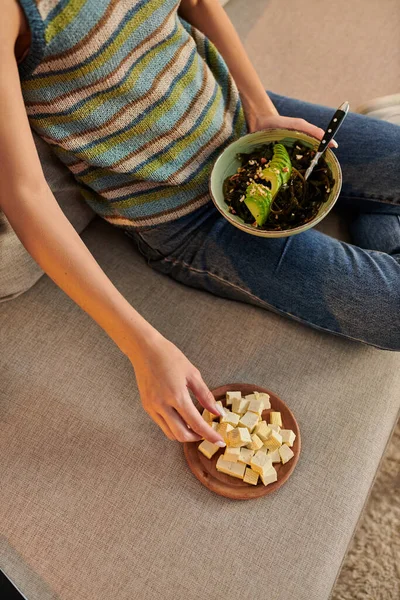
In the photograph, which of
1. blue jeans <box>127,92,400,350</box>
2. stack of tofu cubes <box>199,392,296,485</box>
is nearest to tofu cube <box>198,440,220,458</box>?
stack of tofu cubes <box>199,392,296,485</box>

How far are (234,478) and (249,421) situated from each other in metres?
0.10

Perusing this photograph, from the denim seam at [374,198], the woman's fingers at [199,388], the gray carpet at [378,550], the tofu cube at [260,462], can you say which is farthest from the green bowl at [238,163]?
the gray carpet at [378,550]

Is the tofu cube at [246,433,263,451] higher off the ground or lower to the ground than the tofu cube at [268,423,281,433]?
higher

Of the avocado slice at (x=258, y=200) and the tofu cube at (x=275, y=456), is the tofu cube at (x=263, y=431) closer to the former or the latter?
the tofu cube at (x=275, y=456)

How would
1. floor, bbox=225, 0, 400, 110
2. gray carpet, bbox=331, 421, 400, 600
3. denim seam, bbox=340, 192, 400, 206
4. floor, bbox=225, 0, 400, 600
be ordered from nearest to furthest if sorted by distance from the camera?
denim seam, bbox=340, 192, 400, 206
gray carpet, bbox=331, 421, 400, 600
floor, bbox=225, 0, 400, 600
floor, bbox=225, 0, 400, 110

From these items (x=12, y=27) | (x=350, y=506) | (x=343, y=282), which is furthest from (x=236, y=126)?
(x=350, y=506)

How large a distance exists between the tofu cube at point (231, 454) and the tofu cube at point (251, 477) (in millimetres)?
29

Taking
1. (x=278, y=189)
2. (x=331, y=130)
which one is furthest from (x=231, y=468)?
(x=331, y=130)

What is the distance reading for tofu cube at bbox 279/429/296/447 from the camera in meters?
0.94

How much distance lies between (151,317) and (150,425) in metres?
0.23

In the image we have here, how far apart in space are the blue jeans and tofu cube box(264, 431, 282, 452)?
224 mm

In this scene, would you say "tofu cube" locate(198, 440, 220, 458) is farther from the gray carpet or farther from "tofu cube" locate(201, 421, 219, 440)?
the gray carpet

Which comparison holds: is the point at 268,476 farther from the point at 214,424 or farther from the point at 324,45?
the point at 324,45

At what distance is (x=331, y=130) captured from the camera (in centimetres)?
95
